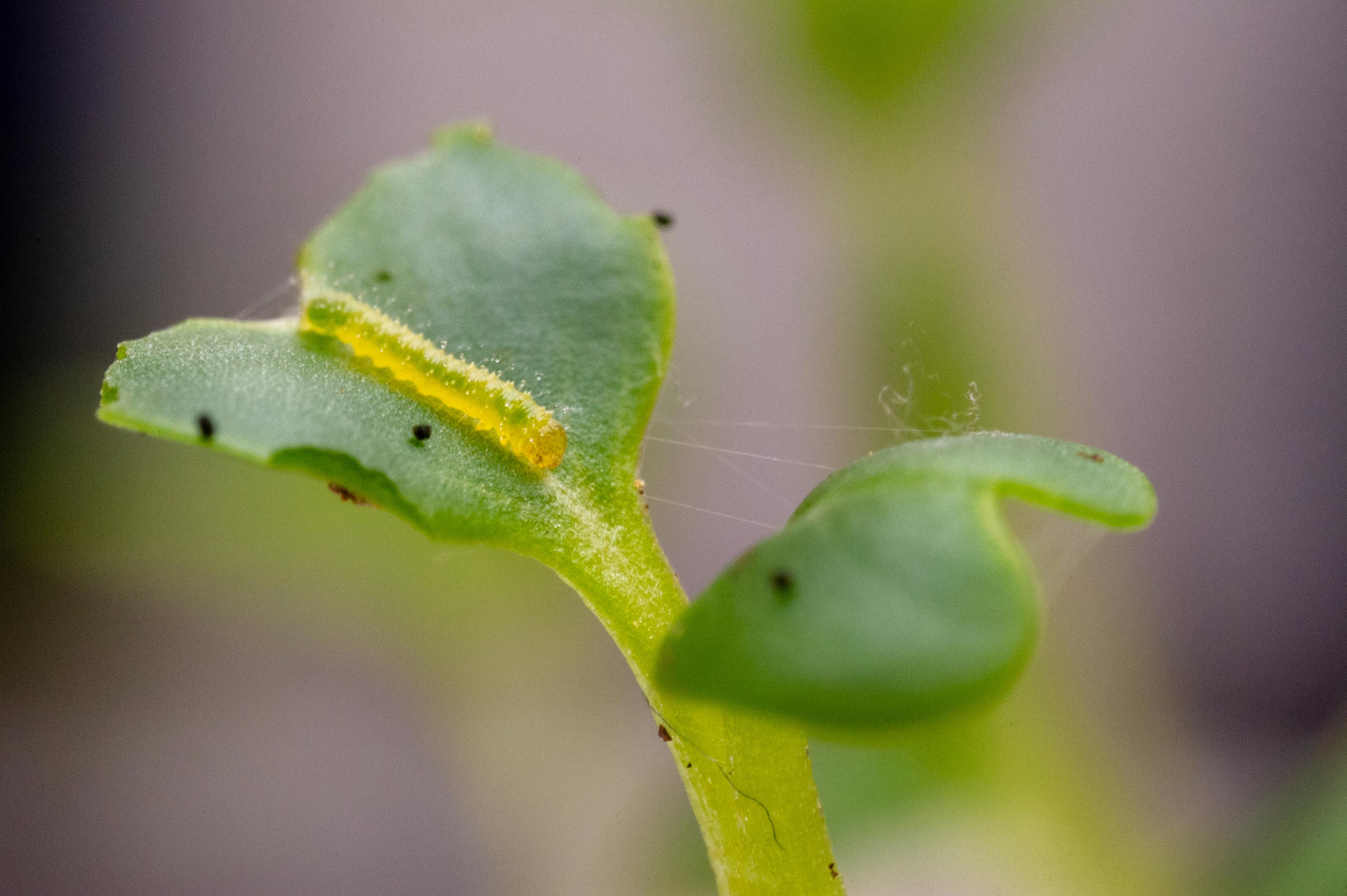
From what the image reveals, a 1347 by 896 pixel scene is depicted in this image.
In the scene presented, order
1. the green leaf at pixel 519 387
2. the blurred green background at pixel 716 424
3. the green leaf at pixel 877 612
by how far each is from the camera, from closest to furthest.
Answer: the green leaf at pixel 877 612 < the green leaf at pixel 519 387 < the blurred green background at pixel 716 424

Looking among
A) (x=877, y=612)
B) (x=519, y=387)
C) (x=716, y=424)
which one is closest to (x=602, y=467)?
(x=519, y=387)

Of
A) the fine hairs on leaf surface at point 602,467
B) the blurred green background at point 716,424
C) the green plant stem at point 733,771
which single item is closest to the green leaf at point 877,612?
the fine hairs on leaf surface at point 602,467

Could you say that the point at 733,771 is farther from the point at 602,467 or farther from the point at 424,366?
the point at 424,366

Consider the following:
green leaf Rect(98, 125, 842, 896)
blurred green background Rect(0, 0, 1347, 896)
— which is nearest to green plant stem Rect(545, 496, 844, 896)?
green leaf Rect(98, 125, 842, 896)

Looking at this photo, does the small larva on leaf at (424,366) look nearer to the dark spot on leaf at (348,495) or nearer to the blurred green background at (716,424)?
the dark spot on leaf at (348,495)

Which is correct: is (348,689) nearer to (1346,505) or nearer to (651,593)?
(651,593)

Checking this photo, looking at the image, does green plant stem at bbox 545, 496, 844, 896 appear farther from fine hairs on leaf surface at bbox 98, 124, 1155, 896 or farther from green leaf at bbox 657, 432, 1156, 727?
green leaf at bbox 657, 432, 1156, 727

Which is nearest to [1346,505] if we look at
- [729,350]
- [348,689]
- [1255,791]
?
[1255,791]
